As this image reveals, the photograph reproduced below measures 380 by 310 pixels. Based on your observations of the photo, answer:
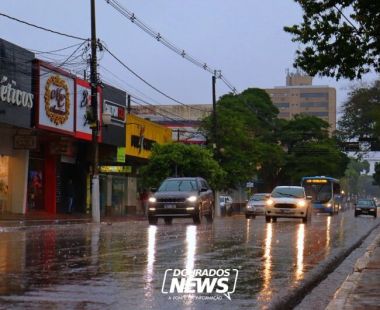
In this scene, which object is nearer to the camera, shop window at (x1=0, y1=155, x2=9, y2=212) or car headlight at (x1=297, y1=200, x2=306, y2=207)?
car headlight at (x1=297, y1=200, x2=306, y2=207)

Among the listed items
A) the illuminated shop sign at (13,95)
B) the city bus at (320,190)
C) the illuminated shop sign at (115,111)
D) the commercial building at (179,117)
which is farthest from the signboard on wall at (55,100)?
the city bus at (320,190)

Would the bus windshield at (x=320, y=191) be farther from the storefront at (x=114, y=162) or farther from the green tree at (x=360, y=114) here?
the storefront at (x=114, y=162)

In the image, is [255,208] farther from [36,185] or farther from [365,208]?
[36,185]

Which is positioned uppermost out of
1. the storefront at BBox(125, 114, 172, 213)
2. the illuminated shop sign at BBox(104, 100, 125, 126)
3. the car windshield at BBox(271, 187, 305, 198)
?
the illuminated shop sign at BBox(104, 100, 125, 126)

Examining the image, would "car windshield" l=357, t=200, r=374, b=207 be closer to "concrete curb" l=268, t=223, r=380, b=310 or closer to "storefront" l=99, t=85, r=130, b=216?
"storefront" l=99, t=85, r=130, b=216

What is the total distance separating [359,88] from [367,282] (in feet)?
156

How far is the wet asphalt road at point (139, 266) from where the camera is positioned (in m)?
8.11

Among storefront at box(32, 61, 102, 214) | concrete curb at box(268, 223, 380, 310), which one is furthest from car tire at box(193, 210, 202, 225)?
concrete curb at box(268, 223, 380, 310)

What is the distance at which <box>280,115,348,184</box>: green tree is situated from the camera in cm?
7831

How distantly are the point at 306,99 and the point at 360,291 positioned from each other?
532 ft

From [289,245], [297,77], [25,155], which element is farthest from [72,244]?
[297,77]

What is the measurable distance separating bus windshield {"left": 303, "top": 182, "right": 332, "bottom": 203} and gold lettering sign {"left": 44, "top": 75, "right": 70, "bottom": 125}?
3041 centimetres

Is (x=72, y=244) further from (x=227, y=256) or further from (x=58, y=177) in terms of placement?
(x=58, y=177)

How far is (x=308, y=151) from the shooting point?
260ft
